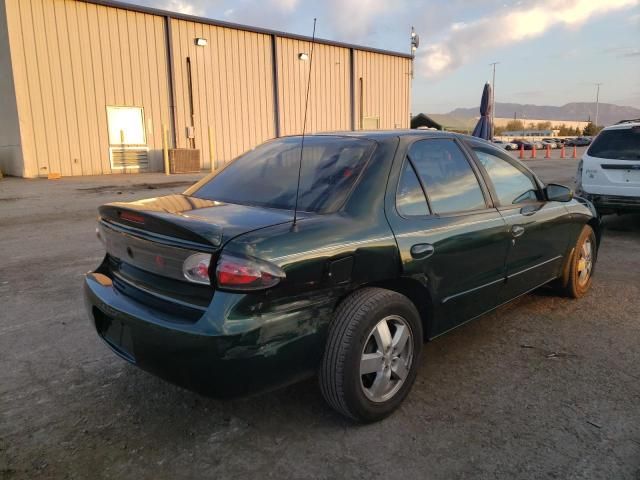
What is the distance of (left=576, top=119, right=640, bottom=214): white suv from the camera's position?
23.2 feet

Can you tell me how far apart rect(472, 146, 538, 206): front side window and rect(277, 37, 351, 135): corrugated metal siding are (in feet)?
58.0

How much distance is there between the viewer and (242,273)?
2.20 metres

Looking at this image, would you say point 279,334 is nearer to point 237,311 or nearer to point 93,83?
point 237,311

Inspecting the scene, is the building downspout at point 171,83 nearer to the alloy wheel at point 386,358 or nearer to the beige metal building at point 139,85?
the beige metal building at point 139,85

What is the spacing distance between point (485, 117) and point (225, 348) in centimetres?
1692

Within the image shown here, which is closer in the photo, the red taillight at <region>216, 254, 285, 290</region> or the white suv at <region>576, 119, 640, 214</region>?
the red taillight at <region>216, 254, 285, 290</region>

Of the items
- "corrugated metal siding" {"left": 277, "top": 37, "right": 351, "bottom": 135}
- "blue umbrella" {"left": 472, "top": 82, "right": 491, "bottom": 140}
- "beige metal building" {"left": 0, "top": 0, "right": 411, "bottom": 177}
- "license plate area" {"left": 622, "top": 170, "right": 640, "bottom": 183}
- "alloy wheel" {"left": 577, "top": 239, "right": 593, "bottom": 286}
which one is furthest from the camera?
"corrugated metal siding" {"left": 277, "top": 37, "right": 351, "bottom": 135}

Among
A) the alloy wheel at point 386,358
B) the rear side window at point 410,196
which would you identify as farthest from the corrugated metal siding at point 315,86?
the alloy wheel at point 386,358

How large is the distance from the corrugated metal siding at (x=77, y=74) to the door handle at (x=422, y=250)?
632 inches

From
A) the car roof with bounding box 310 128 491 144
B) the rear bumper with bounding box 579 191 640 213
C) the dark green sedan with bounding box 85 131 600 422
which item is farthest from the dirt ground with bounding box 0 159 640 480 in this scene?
the rear bumper with bounding box 579 191 640 213

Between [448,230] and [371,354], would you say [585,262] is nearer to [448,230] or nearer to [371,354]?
[448,230]

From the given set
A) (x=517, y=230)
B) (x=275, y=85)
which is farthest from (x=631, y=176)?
(x=275, y=85)

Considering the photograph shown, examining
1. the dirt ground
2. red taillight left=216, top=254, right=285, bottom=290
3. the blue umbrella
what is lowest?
the dirt ground

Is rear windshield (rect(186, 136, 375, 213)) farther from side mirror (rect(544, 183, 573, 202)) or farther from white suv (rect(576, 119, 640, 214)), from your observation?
white suv (rect(576, 119, 640, 214))
